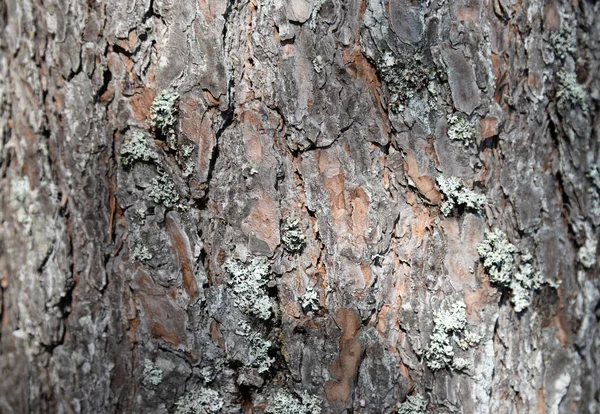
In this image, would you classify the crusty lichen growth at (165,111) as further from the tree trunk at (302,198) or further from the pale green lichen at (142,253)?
the pale green lichen at (142,253)

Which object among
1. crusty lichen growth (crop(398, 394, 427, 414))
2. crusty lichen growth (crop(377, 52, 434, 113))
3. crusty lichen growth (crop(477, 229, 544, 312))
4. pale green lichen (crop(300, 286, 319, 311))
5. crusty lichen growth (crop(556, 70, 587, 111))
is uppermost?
crusty lichen growth (crop(556, 70, 587, 111))

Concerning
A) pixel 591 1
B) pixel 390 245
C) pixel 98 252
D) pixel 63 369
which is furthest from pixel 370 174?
pixel 63 369

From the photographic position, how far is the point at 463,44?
125 centimetres

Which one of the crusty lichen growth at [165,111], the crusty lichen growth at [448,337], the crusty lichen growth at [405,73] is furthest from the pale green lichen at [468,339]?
the crusty lichen growth at [165,111]

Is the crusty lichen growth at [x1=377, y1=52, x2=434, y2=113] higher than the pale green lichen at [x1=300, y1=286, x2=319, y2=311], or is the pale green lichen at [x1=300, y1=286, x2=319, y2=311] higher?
the crusty lichen growth at [x1=377, y1=52, x2=434, y2=113]

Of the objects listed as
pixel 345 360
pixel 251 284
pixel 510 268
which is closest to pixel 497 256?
pixel 510 268

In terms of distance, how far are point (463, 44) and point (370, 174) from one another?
A: 37cm

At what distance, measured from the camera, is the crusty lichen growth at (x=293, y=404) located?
1326 millimetres

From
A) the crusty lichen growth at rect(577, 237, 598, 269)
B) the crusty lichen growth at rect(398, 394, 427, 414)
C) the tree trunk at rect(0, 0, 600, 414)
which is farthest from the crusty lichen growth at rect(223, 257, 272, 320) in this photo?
the crusty lichen growth at rect(577, 237, 598, 269)

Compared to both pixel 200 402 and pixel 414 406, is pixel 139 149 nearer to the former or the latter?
pixel 200 402

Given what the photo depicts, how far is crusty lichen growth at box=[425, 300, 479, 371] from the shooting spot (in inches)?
51.1

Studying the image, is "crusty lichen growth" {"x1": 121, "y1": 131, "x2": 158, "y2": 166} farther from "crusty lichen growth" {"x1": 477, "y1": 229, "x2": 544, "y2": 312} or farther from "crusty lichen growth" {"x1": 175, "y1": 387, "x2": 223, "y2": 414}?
A: "crusty lichen growth" {"x1": 477, "y1": 229, "x2": 544, "y2": 312}

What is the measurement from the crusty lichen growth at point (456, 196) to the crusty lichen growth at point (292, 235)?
1.13 feet

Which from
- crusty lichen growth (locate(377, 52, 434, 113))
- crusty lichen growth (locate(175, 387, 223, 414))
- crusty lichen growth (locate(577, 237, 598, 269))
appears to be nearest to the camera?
crusty lichen growth (locate(377, 52, 434, 113))
